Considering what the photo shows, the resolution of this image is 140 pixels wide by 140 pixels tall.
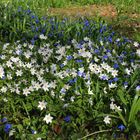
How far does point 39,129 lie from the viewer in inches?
158

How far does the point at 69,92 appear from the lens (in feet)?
14.5

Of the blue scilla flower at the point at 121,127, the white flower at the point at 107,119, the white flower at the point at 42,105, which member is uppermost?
the white flower at the point at 42,105

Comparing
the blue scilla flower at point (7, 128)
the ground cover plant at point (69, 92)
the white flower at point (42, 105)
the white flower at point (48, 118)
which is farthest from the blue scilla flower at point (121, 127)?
the blue scilla flower at point (7, 128)

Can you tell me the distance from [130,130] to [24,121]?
44.9 inches

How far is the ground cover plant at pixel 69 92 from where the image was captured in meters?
4.02

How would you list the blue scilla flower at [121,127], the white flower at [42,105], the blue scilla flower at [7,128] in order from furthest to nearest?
1. the white flower at [42,105]
2. the blue scilla flower at [121,127]
3. the blue scilla flower at [7,128]

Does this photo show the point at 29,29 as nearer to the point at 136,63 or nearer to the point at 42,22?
the point at 42,22

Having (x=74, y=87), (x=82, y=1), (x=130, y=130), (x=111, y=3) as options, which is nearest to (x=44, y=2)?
(x=82, y=1)

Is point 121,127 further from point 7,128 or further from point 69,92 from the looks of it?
point 7,128

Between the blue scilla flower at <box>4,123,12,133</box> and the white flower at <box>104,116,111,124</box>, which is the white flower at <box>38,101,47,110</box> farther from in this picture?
the white flower at <box>104,116,111,124</box>

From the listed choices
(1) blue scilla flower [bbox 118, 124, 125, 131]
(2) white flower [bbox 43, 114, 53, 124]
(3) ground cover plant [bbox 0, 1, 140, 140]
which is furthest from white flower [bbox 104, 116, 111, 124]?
(2) white flower [bbox 43, 114, 53, 124]

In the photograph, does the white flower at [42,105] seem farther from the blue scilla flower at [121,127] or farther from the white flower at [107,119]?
the blue scilla flower at [121,127]

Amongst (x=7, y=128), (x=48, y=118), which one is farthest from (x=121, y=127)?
(x=7, y=128)

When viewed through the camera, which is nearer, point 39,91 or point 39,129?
point 39,129
